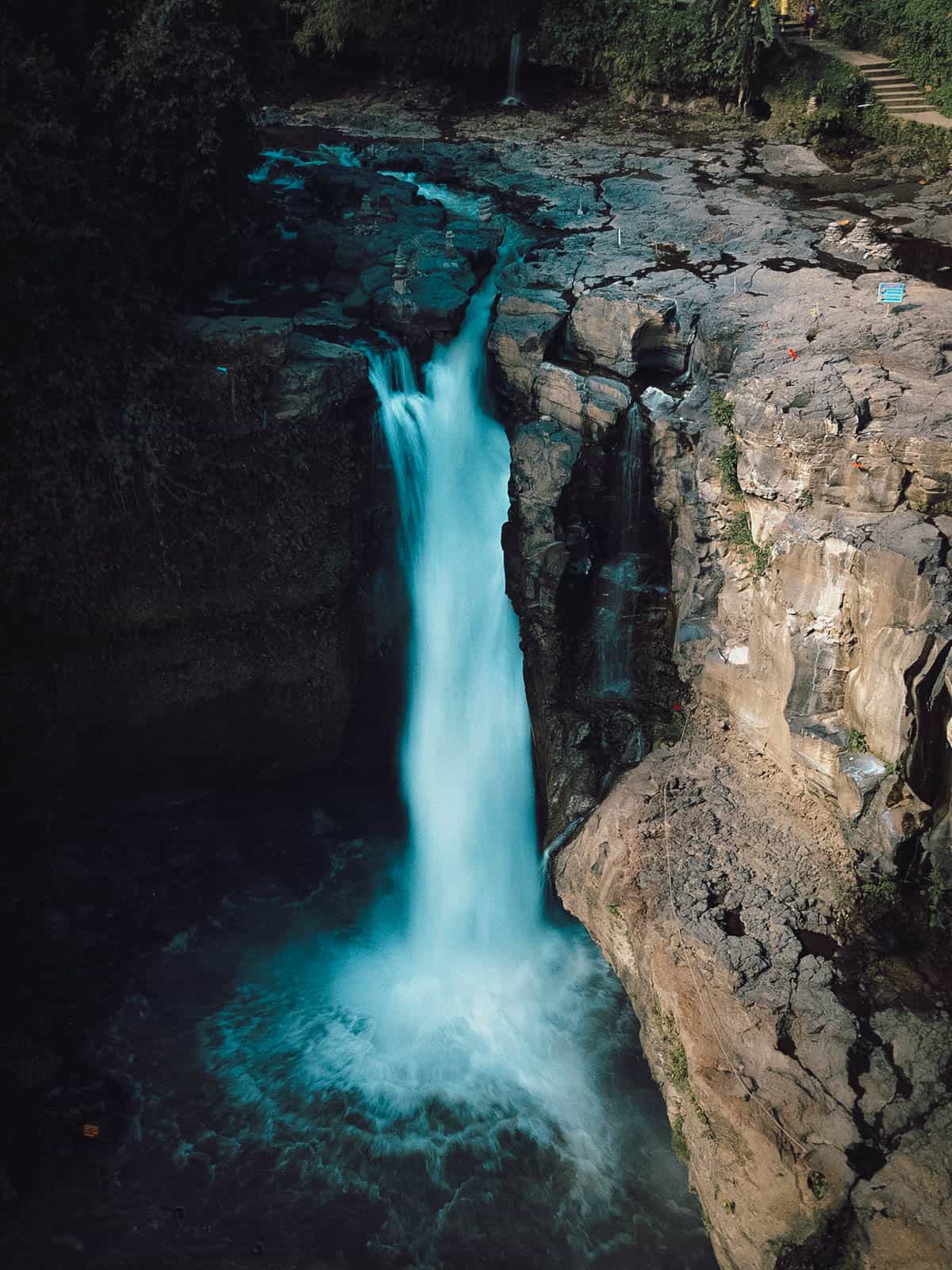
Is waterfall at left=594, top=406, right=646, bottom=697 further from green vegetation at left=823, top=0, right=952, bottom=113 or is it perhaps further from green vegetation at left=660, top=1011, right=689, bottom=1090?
green vegetation at left=823, top=0, right=952, bottom=113

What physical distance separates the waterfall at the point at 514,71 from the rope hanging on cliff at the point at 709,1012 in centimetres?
1824

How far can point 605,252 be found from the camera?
16.4 meters

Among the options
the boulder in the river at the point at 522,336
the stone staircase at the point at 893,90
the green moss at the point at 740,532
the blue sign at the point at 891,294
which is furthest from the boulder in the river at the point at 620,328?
the stone staircase at the point at 893,90

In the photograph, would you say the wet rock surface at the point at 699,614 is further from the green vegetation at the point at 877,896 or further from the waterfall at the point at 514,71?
the waterfall at the point at 514,71

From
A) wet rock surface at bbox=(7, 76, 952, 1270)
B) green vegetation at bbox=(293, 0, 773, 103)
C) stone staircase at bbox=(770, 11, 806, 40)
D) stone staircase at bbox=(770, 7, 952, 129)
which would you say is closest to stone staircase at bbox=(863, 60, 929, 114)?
stone staircase at bbox=(770, 7, 952, 129)

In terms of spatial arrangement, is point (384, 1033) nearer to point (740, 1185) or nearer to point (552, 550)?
point (740, 1185)

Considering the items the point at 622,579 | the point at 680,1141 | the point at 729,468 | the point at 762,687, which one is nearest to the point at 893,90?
the point at 729,468

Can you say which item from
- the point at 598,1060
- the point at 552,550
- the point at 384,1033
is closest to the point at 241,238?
the point at 552,550

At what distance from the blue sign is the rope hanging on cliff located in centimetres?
727

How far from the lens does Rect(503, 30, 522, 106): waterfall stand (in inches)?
923

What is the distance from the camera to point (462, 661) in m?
15.6

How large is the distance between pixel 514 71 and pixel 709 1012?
71.8 ft

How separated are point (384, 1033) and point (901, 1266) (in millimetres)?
6839

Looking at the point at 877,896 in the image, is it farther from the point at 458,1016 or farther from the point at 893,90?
the point at 893,90
